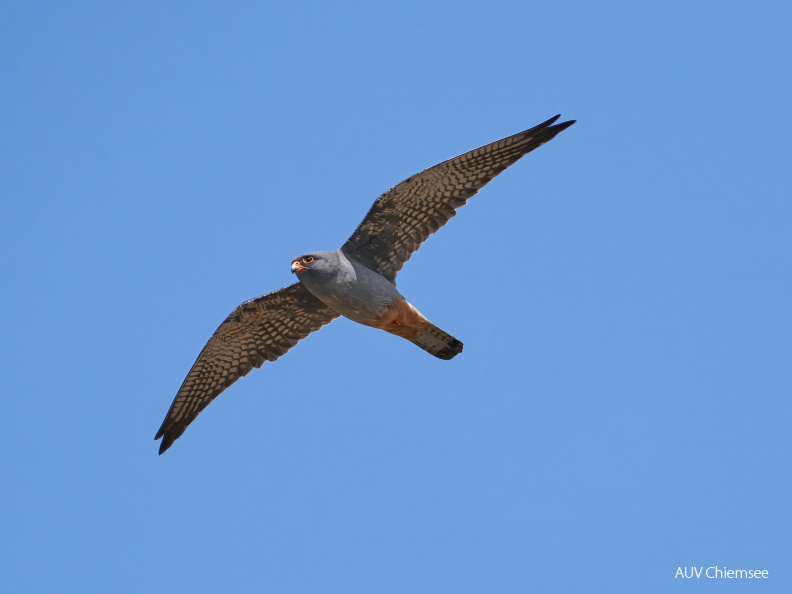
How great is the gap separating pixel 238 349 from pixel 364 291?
2.41m

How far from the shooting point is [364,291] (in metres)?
10.7

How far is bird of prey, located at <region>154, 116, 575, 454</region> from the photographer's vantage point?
1056 cm

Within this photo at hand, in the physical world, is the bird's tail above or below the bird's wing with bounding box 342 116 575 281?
below

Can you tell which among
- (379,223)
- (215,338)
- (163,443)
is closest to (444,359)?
(379,223)

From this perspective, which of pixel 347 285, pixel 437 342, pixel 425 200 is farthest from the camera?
pixel 437 342

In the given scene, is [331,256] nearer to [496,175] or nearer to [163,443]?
[496,175]

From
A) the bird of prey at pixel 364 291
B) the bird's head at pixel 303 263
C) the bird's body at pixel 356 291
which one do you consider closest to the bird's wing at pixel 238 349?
the bird of prey at pixel 364 291

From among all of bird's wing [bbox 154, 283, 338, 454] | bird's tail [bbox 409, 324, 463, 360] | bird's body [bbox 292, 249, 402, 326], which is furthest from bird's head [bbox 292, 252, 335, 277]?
bird's tail [bbox 409, 324, 463, 360]

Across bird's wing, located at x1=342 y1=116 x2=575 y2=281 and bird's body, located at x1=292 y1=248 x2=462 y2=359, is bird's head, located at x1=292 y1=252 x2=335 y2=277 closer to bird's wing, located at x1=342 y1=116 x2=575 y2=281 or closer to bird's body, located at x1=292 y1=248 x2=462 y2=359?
bird's body, located at x1=292 y1=248 x2=462 y2=359

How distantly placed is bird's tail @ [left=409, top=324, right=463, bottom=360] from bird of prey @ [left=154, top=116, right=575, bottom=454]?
0.04 feet

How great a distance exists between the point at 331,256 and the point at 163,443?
366 cm

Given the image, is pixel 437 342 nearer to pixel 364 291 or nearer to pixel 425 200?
pixel 364 291

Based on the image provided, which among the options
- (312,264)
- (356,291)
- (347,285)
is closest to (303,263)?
(312,264)

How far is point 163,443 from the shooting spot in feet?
39.3
